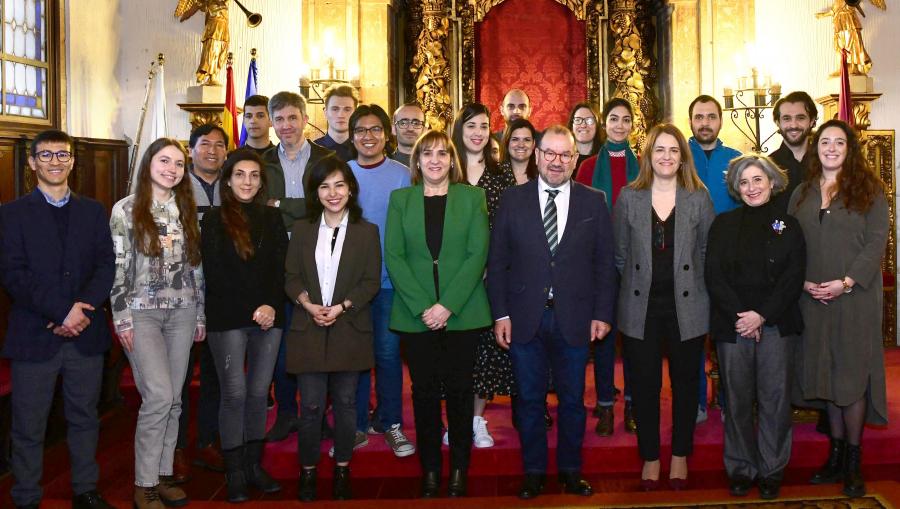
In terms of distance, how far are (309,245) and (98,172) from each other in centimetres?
414

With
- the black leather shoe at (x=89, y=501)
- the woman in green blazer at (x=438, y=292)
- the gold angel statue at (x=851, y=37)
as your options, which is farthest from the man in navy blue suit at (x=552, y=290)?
the gold angel statue at (x=851, y=37)

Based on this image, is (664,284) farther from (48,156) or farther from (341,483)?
(48,156)

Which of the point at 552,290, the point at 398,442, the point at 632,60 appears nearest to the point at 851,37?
the point at 632,60

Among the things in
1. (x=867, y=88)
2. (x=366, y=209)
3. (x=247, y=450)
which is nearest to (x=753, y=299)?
(x=366, y=209)

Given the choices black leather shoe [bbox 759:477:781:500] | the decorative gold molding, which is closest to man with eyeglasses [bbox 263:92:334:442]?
black leather shoe [bbox 759:477:781:500]

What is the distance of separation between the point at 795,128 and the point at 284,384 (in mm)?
3232

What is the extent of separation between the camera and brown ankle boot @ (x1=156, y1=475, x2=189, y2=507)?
3850mm

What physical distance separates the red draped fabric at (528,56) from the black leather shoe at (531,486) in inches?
205

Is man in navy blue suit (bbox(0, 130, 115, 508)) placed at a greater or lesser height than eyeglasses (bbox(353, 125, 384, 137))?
lesser

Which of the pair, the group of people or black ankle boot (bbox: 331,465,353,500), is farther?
black ankle boot (bbox: 331,465,353,500)

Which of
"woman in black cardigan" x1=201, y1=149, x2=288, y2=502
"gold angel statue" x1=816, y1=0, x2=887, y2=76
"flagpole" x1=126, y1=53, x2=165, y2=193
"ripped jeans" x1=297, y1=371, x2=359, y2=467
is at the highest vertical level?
"gold angel statue" x1=816, y1=0, x2=887, y2=76

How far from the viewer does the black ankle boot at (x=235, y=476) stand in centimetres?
385

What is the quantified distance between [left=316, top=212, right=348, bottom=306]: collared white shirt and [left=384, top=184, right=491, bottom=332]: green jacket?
22cm

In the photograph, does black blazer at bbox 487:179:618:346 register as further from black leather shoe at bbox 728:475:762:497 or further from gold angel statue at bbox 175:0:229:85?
gold angel statue at bbox 175:0:229:85
